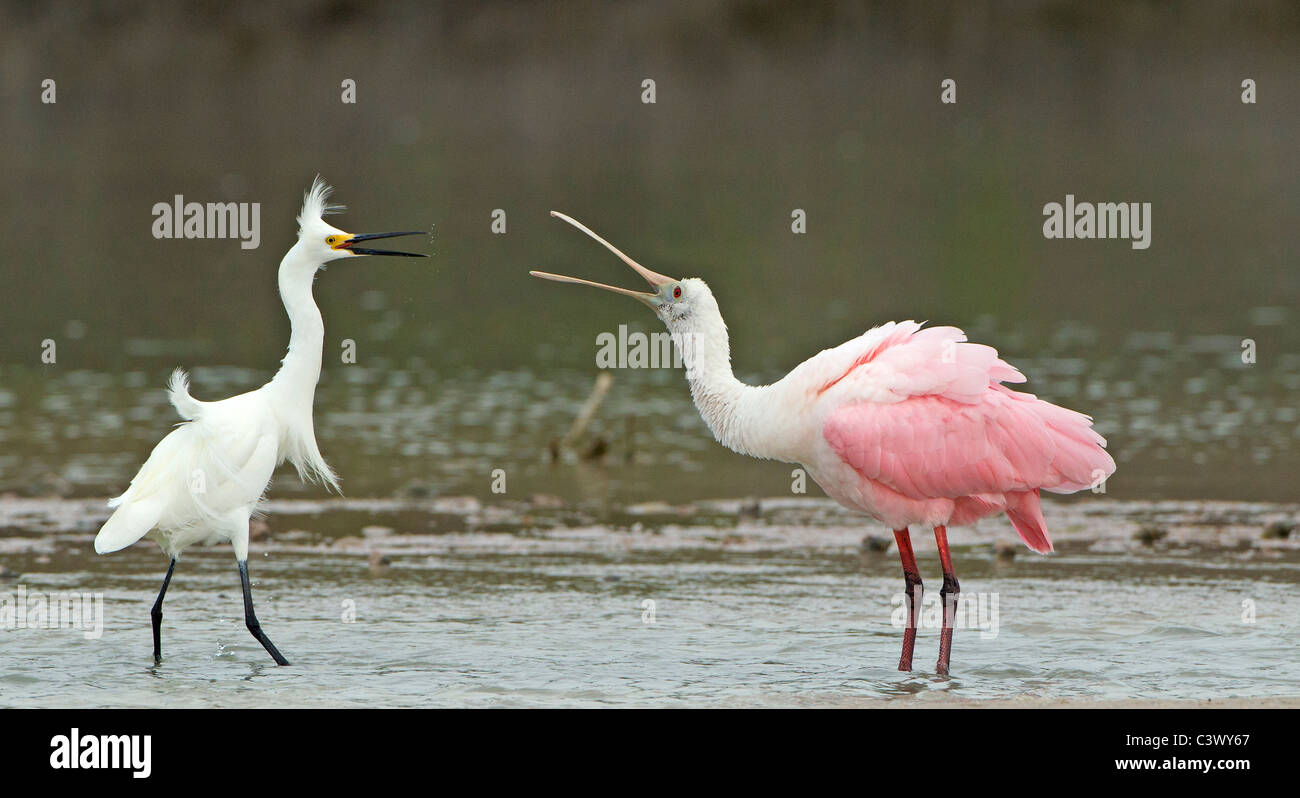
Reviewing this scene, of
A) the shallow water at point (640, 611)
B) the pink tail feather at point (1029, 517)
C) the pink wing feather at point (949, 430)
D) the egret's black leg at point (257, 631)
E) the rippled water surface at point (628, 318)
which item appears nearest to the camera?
the shallow water at point (640, 611)

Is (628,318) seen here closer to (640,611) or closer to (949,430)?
(640,611)

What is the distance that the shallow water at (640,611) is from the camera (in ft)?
35.2

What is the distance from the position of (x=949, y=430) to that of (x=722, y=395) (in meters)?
1.31

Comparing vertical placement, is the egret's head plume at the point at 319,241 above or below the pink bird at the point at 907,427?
above

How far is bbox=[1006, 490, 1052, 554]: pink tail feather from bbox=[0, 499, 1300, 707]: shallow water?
591 mm

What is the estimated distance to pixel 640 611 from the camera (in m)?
12.7

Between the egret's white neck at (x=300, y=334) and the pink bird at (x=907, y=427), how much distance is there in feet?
5.37

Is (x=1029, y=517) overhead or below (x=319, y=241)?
below

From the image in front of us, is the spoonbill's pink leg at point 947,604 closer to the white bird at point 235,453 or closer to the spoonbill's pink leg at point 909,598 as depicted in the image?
the spoonbill's pink leg at point 909,598

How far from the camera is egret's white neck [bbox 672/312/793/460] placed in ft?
37.1

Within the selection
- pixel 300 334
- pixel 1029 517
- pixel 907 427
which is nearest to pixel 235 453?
pixel 300 334

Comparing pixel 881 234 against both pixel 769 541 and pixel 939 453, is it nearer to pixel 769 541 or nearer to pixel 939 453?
pixel 769 541

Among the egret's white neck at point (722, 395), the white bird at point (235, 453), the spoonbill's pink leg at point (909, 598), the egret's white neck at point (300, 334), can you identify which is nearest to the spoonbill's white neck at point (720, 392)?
the egret's white neck at point (722, 395)
